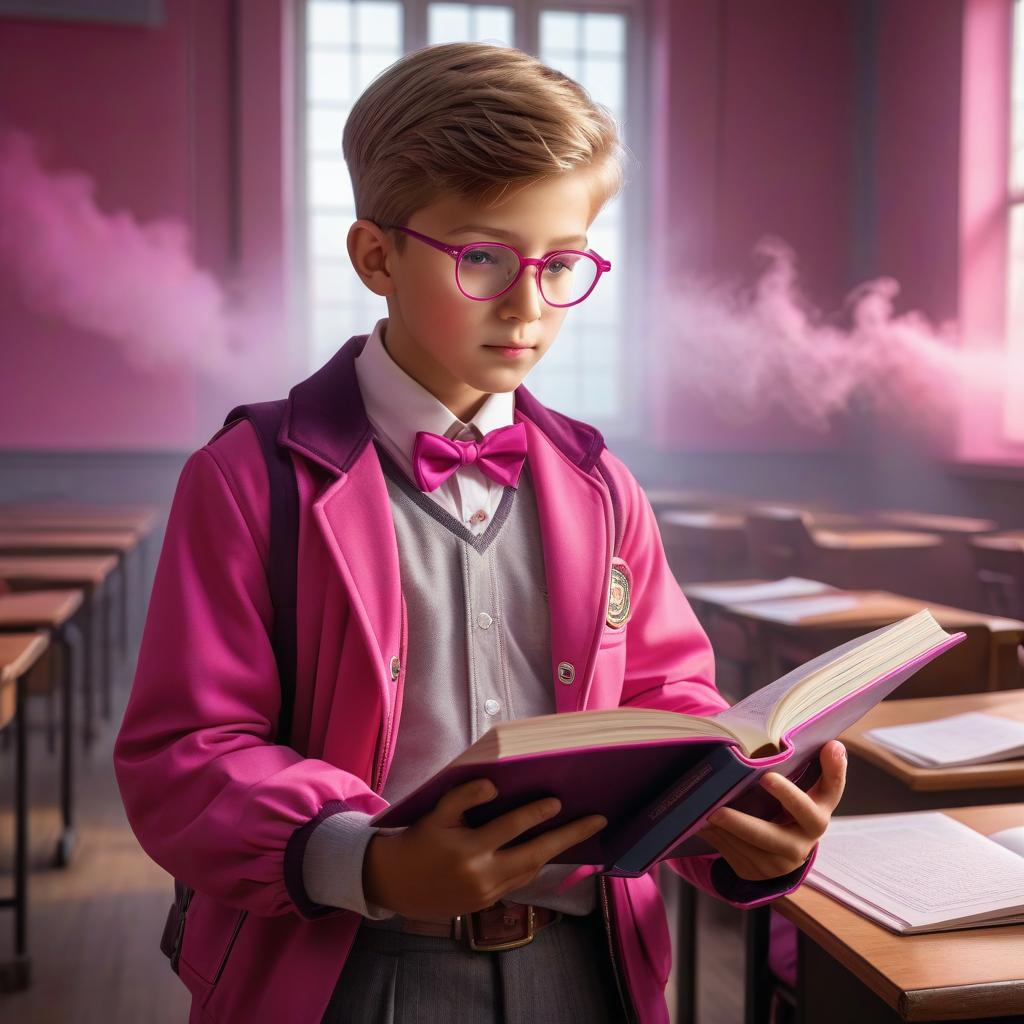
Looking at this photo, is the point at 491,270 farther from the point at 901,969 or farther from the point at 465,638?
the point at 901,969

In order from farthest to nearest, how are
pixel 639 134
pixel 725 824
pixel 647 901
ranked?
pixel 639 134 → pixel 647 901 → pixel 725 824

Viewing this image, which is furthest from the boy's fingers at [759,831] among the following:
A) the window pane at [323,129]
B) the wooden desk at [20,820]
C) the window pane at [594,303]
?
the window pane at [323,129]

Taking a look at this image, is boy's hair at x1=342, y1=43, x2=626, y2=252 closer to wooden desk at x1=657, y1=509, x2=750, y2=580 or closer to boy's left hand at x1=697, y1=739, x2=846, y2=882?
boy's left hand at x1=697, y1=739, x2=846, y2=882

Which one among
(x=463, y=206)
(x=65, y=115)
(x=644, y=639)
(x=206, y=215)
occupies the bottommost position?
(x=644, y=639)

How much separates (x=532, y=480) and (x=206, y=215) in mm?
5670

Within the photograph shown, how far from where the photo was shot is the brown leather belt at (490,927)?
0.78m

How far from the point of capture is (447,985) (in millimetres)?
775

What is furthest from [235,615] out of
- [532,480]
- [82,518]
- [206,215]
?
[206,215]

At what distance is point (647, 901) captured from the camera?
0.86 m

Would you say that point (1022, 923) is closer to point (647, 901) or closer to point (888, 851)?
point (888, 851)

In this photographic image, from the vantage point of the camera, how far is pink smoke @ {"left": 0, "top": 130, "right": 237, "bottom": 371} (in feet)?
19.3

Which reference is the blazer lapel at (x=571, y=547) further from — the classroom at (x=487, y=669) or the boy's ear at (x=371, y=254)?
the boy's ear at (x=371, y=254)

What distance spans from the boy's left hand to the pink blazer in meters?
0.04

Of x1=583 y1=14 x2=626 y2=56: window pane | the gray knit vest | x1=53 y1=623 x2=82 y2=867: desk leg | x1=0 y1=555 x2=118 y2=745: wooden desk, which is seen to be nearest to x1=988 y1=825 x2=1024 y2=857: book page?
the gray knit vest
